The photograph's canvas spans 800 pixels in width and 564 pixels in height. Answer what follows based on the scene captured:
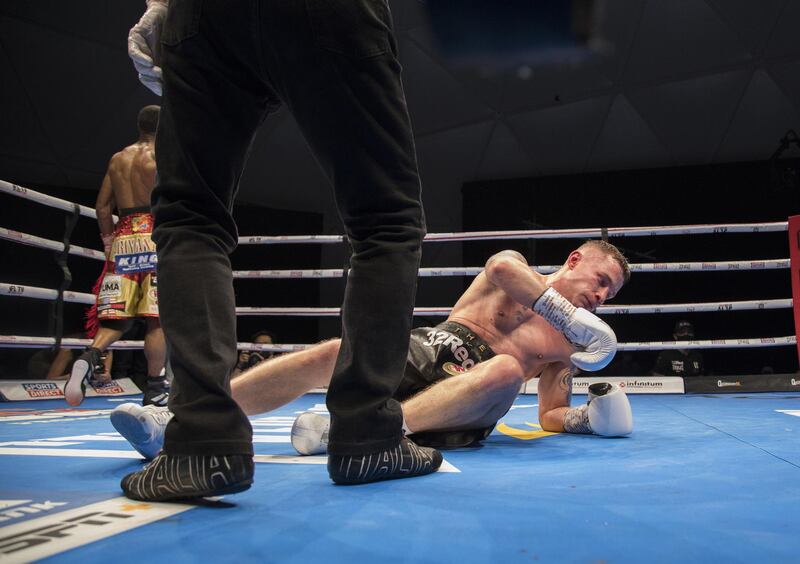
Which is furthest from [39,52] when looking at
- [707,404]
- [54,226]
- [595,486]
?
[595,486]

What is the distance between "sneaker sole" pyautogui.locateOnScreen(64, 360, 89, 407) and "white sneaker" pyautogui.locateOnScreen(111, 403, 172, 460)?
63.8 inches

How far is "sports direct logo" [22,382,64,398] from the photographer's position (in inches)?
140

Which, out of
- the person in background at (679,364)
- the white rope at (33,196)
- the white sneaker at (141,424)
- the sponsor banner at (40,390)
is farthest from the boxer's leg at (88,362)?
the person in background at (679,364)

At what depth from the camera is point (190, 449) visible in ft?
3.15

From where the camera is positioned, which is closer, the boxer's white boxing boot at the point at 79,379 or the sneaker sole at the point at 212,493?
the sneaker sole at the point at 212,493

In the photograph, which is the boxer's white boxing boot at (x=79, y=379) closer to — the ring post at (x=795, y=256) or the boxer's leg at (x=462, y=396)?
the boxer's leg at (x=462, y=396)

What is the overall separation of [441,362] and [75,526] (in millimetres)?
1191

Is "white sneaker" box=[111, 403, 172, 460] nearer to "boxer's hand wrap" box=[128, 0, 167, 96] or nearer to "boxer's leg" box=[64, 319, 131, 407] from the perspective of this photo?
"boxer's hand wrap" box=[128, 0, 167, 96]

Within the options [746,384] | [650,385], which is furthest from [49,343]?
[746,384]

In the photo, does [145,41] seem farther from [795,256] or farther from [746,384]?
[746,384]

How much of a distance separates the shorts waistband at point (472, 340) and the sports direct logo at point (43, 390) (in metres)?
2.64

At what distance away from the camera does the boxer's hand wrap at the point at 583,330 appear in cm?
172

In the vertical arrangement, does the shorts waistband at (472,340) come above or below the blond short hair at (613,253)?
below

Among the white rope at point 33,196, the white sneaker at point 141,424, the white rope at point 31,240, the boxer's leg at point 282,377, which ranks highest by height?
the white rope at point 33,196
